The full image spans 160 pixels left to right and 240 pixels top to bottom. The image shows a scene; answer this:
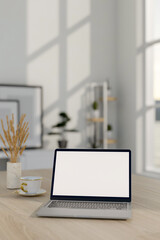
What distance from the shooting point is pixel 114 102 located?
17.3ft

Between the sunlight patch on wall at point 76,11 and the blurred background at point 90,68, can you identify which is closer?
the blurred background at point 90,68

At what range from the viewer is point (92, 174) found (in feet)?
4.81

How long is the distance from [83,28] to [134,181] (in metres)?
3.47

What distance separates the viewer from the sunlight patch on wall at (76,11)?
4871 mm

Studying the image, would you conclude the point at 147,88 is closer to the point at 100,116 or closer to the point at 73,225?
the point at 100,116

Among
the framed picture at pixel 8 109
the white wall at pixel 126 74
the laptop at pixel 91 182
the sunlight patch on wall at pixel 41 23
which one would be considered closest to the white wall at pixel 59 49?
the sunlight patch on wall at pixel 41 23

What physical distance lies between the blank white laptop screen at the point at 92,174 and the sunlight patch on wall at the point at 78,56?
339 centimetres

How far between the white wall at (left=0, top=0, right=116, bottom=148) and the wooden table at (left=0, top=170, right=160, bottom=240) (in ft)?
10.4

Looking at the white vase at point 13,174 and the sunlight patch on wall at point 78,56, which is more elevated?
the sunlight patch on wall at point 78,56

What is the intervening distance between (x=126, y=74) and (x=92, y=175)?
3.83 m

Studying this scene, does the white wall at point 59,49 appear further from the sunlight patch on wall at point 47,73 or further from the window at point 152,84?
the window at point 152,84

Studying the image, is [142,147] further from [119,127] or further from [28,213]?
[28,213]

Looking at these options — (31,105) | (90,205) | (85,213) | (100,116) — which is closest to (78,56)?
(100,116)

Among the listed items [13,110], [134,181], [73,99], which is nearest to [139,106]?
[73,99]
